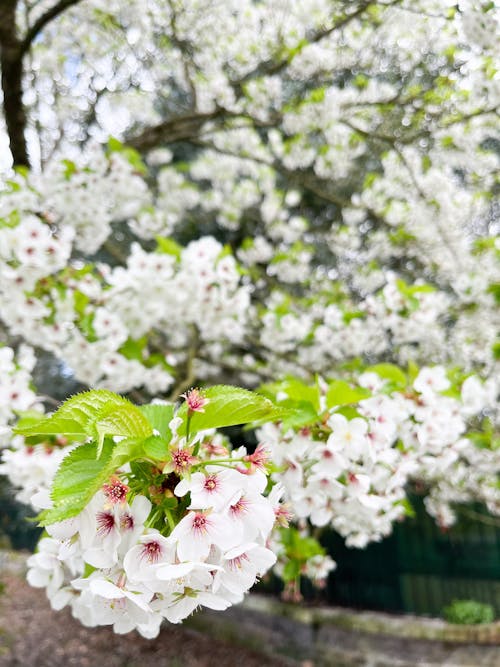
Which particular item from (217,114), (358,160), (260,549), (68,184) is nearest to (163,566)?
(260,549)

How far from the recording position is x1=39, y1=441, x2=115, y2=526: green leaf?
742 mm

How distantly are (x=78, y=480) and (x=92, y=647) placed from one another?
21.7 feet

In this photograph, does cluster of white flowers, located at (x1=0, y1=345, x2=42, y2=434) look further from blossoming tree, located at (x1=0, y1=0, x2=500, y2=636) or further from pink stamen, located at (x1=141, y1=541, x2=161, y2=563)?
pink stamen, located at (x1=141, y1=541, x2=161, y2=563)

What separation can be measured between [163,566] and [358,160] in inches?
314

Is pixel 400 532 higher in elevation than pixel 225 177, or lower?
lower

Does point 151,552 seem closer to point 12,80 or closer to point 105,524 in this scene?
point 105,524

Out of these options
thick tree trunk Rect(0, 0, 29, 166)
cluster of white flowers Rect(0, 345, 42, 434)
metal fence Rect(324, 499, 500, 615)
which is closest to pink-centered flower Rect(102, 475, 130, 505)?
cluster of white flowers Rect(0, 345, 42, 434)

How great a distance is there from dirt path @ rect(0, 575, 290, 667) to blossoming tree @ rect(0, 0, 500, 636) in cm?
300

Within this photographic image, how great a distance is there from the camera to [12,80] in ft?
10.5

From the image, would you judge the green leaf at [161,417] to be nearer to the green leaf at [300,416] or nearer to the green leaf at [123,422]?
the green leaf at [123,422]

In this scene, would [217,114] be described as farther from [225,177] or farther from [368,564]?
[368,564]

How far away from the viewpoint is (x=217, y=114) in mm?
3812

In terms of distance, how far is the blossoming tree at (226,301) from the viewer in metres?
0.83

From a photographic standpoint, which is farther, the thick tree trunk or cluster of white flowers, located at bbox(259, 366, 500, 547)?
the thick tree trunk
